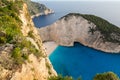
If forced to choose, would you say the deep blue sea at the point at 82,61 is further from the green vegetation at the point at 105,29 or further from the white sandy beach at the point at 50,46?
the green vegetation at the point at 105,29

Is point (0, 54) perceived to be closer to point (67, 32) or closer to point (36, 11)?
point (67, 32)

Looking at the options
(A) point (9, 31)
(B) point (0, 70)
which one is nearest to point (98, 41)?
(A) point (9, 31)

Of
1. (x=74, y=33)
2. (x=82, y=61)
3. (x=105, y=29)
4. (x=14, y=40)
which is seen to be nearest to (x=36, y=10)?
(x=74, y=33)

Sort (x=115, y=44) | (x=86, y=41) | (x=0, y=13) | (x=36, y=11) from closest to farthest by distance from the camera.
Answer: (x=0, y=13) → (x=115, y=44) → (x=86, y=41) → (x=36, y=11)

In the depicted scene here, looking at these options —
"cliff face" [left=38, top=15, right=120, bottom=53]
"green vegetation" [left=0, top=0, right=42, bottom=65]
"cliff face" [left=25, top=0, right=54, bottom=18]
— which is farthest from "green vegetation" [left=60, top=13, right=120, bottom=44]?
"cliff face" [left=25, top=0, right=54, bottom=18]

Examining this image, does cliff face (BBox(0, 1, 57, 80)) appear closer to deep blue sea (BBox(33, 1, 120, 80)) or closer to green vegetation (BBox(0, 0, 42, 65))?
green vegetation (BBox(0, 0, 42, 65))
